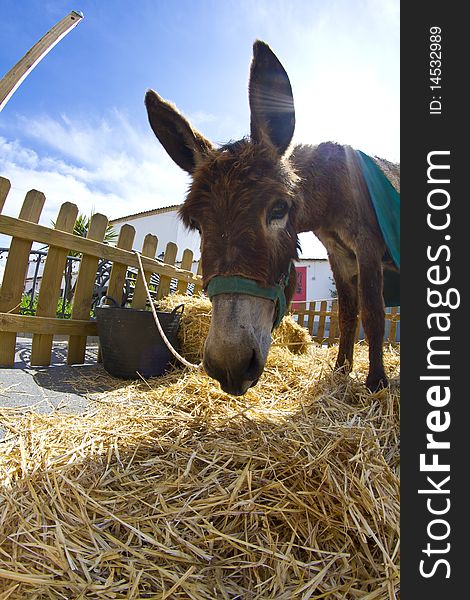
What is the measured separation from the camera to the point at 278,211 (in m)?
1.63

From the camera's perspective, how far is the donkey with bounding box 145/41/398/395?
1.36m

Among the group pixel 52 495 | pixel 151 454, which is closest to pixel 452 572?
pixel 151 454

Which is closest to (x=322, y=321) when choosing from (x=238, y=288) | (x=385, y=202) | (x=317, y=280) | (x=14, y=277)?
(x=385, y=202)

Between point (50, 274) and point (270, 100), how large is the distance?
2625 millimetres

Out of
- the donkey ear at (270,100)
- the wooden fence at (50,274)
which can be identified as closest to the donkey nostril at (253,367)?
the donkey ear at (270,100)

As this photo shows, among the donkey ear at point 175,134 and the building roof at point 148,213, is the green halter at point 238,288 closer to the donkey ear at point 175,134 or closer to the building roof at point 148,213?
the donkey ear at point 175,134

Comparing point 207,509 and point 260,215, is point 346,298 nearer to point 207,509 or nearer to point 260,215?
point 260,215

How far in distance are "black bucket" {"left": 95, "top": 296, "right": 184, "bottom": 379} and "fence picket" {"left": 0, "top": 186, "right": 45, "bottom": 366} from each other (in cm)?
76

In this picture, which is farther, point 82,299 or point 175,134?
point 82,299

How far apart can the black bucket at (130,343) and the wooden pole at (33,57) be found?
5.60ft

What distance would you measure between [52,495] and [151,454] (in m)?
0.39

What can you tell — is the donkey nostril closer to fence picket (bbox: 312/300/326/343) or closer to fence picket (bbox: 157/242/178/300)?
fence picket (bbox: 157/242/178/300)

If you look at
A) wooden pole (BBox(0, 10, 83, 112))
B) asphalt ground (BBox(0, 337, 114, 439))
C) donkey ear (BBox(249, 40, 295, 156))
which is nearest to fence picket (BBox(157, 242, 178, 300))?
asphalt ground (BBox(0, 337, 114, 439))

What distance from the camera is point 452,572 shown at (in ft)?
2.63
